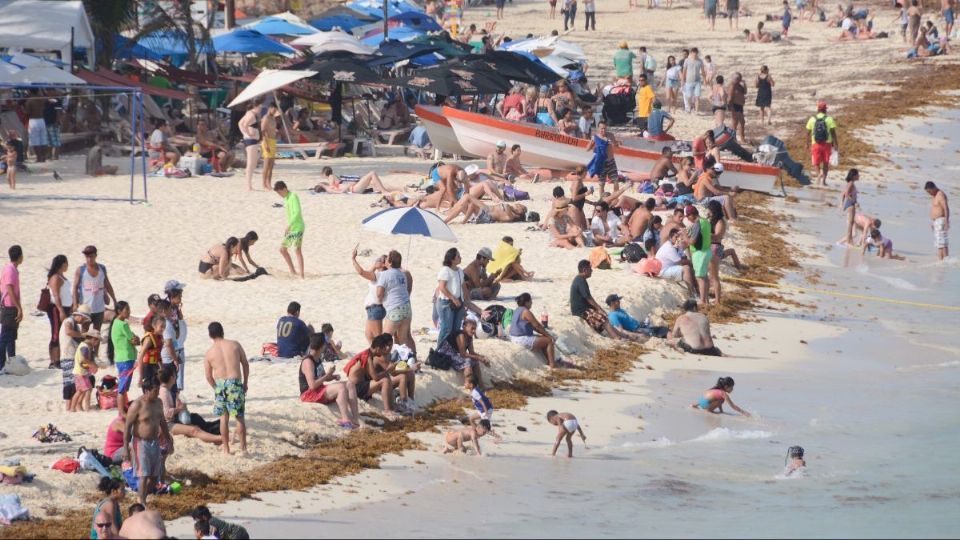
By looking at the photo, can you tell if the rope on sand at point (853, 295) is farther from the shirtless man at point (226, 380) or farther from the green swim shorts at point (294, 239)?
the shirtless man at point (226, 380)

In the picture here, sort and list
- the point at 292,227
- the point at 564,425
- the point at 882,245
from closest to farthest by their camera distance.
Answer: the point at 564,425 → the point at 292,227 → the point at 882,245

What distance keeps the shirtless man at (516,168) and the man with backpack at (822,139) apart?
210 inches

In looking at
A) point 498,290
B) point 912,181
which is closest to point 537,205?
point 498,290

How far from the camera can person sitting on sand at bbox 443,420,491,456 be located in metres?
14.0

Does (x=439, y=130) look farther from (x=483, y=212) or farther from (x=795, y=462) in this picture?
(x=795, y=462)

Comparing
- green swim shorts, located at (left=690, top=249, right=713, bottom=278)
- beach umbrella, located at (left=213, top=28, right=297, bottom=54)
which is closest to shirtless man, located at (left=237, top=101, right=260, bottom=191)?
green swim shorts, located at (left=690, top=249, right=713, bottom=278)

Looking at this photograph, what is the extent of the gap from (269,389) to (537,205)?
12.0 meters

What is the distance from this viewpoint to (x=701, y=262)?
820 inches

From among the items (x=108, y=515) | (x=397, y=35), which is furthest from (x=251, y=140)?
(x=108, y=515)

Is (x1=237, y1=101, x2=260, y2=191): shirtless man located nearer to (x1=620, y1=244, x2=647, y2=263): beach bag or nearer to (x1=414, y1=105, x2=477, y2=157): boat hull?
(x1=414, y1=105, x2=477, y2=157): boat hull

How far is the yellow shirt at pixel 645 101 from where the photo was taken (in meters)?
34.8

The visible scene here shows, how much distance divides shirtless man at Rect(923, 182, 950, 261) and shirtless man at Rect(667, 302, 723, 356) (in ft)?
22.0

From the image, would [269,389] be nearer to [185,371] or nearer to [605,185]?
[185,371]

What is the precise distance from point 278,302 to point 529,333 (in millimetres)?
3475
